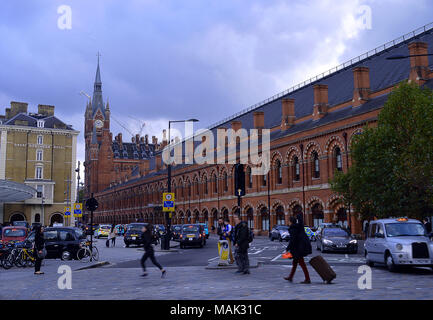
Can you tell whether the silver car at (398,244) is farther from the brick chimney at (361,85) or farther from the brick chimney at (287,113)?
the brick chimney at (287,113)

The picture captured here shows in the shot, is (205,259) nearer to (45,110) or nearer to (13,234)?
(13,234)

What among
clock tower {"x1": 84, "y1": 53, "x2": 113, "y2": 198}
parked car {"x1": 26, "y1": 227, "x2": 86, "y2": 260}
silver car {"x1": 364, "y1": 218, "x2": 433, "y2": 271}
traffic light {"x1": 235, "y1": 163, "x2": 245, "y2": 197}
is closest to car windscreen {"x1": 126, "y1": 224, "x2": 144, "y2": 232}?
parked car {"x1": 26, "y1": 227, "x2": 86, "y2": 260}

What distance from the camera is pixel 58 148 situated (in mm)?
71188

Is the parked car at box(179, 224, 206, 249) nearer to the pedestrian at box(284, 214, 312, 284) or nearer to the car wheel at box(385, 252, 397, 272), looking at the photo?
the car wheel at box(385, 252, 397, 272)

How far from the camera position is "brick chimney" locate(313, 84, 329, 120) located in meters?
47.8

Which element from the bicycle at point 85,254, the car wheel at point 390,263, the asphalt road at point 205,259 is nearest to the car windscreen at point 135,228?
the asphalt road at point 205,259

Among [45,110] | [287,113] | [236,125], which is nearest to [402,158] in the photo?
[287,113]

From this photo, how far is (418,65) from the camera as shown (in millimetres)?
38125

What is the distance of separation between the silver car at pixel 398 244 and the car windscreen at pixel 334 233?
26.9 feet

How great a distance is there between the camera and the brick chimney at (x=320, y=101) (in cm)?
4778

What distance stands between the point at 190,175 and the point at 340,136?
34.6 meters

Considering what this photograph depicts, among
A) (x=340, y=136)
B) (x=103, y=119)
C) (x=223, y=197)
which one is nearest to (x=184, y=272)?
(x=340, y=136)

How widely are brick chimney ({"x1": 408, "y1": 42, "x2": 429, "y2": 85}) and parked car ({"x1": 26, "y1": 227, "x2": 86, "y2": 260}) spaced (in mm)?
29045

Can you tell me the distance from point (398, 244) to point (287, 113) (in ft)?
130
